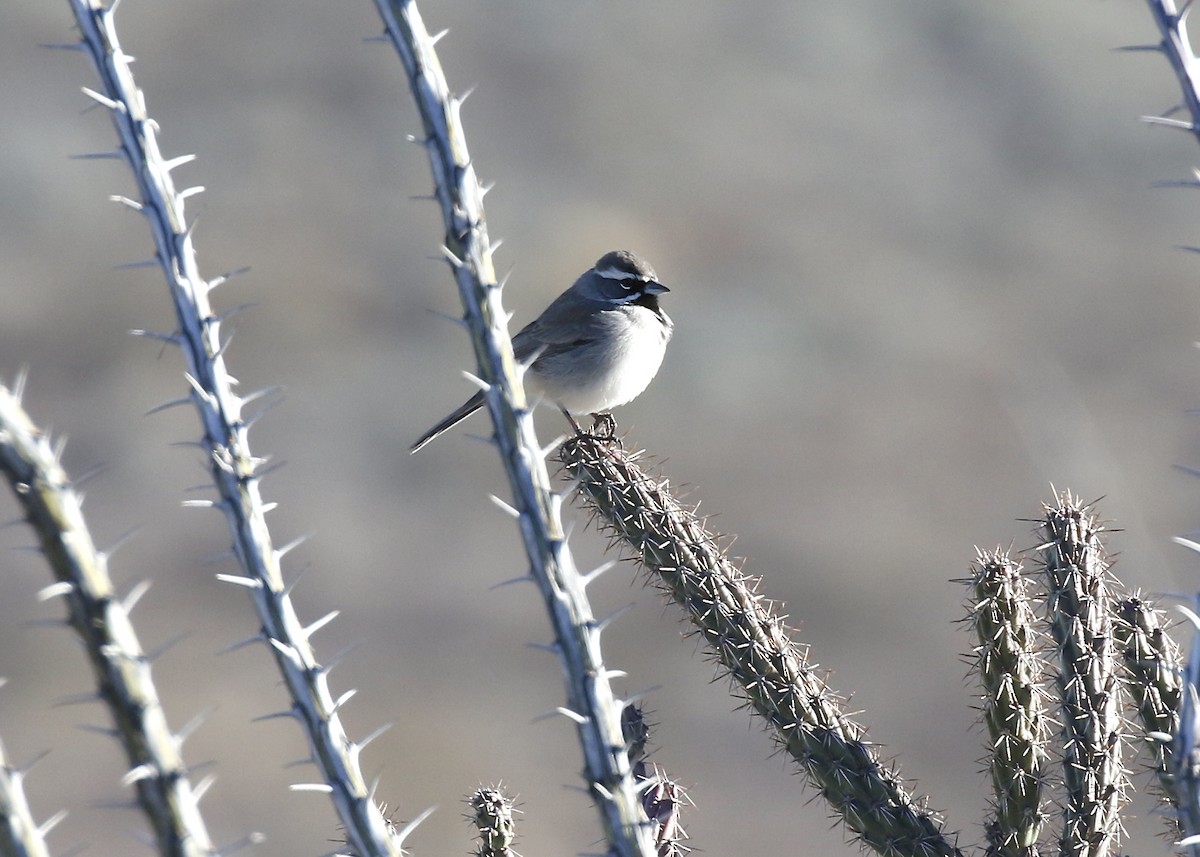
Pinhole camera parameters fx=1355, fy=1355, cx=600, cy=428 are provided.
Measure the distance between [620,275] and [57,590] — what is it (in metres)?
5.46

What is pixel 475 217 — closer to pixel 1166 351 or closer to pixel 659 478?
pixel 659 478

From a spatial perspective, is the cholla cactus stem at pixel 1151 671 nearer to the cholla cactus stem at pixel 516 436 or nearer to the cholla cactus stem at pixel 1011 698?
the cholla cactus stem at pixel 1011 698

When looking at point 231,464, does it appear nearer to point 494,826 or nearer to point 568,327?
point 494,826

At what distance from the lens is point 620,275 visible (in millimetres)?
7730

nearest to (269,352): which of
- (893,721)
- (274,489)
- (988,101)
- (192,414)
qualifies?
→ (192,414)

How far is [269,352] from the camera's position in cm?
2562

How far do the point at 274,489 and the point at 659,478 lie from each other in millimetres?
17354

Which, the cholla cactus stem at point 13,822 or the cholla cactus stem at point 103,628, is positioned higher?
the cholla cactus stem at point 103,628

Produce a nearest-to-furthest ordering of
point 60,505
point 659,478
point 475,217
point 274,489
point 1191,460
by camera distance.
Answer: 1. point 60,505
2. point 475,217
3. point 659,478
4. point 274,489
5. point 1191,460

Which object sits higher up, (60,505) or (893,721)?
(893,721)

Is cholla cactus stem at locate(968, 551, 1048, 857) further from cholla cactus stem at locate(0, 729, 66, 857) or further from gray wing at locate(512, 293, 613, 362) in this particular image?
gray wing at locate(512, 293, 613, 362)

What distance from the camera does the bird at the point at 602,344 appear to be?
289 inches

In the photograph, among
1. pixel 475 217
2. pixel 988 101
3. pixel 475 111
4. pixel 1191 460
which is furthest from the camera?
pixel 988 101

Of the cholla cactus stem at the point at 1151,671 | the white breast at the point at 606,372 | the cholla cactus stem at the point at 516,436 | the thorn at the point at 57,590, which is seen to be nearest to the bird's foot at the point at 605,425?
the white breast at the point at 606,372
